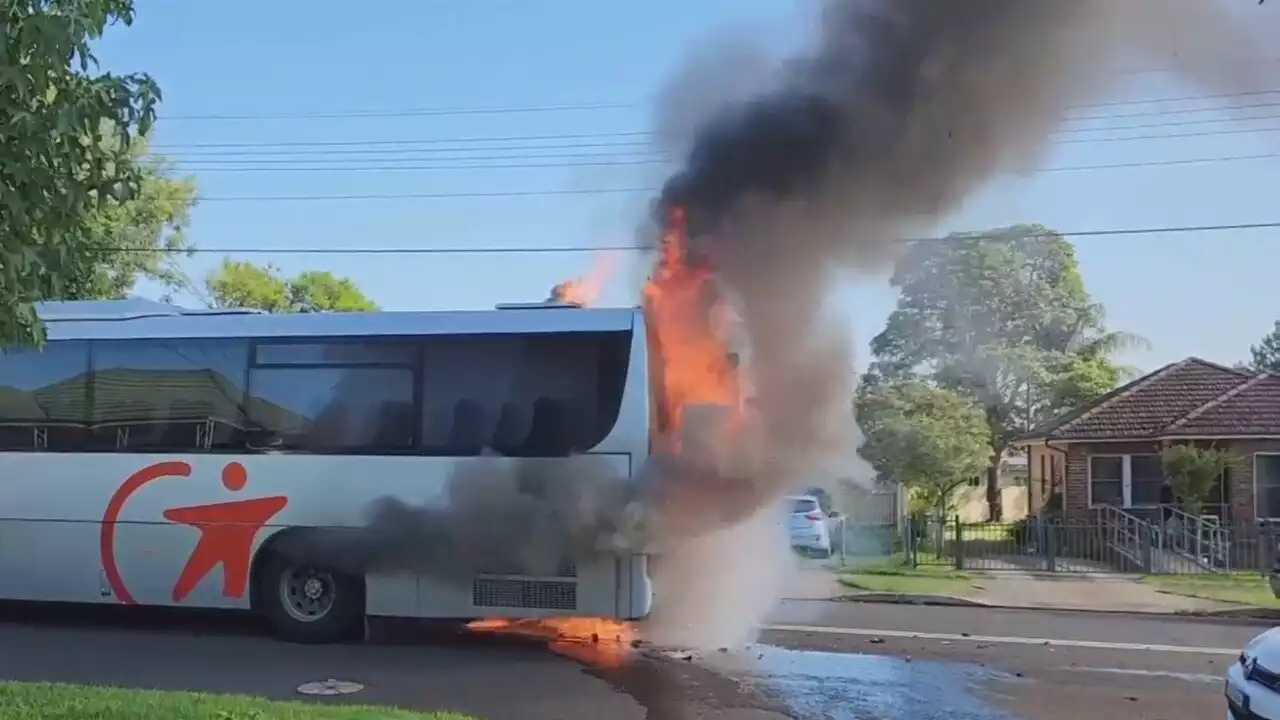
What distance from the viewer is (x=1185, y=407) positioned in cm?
2423

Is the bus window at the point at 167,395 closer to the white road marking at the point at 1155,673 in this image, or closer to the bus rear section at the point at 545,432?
the bus rear section at the point at 545,432

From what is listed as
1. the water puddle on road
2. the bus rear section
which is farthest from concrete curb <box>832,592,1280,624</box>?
the bus rear section

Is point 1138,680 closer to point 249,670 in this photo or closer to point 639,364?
point 639,364

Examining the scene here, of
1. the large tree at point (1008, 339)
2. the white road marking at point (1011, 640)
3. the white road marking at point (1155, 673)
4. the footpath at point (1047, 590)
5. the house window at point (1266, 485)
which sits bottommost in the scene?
the white road marking at point (1155, 673)

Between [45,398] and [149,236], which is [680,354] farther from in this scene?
[149,236]

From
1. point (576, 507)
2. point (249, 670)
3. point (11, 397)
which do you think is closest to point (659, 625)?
point (576, 507)

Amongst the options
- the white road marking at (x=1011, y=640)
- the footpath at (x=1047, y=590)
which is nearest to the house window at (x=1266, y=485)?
the footpath at (x=1047, y=590)

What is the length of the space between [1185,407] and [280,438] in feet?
64.8

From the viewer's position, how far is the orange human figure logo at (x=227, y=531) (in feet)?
34.2

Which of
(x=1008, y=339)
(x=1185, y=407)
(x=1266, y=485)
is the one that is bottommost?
(x=1266, y=485)

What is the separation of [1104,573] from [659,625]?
10.4m

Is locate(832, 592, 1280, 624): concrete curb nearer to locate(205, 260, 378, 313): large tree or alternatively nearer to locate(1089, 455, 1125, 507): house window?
locate(1089, 455, 1125, 507): house window

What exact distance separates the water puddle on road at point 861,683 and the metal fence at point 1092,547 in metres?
9.23

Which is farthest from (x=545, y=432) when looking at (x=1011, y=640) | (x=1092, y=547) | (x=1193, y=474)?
(x=1193, y=474)
